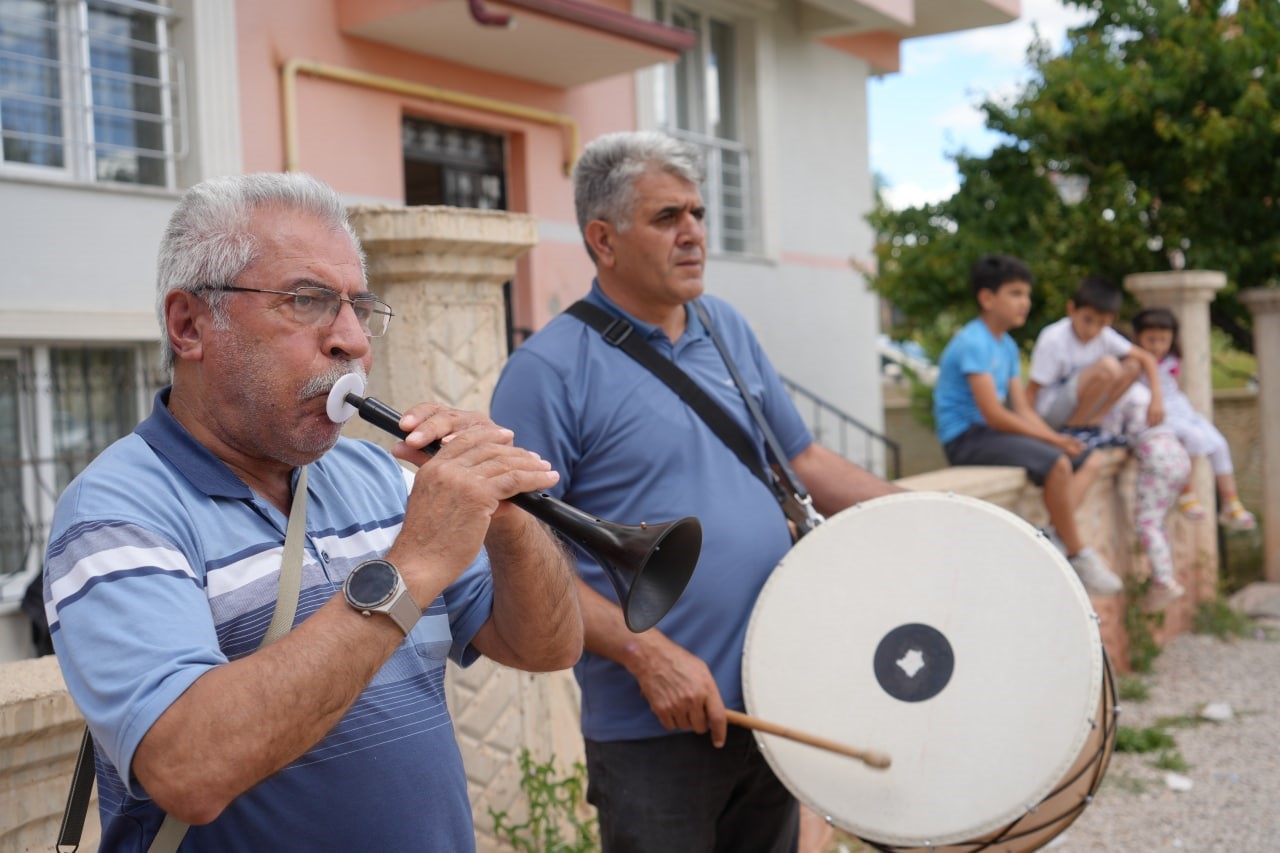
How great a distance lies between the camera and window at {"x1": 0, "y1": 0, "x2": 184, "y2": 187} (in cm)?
612

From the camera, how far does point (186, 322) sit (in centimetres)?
166

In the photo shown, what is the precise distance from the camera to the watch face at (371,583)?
1431mm

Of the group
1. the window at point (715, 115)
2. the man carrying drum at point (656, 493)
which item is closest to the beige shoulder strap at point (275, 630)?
the man carrying drum at point (656, 493)

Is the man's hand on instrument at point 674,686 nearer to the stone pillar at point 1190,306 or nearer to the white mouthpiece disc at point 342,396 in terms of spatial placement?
the white mouthpiece disc at point 342,396

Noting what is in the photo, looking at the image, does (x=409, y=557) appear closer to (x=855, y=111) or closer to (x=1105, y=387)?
(x=1105, y=387)

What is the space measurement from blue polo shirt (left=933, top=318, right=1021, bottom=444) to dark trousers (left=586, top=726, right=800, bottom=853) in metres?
3.64

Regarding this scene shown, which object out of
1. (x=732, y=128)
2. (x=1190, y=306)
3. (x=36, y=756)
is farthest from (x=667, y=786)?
(x=732, y=128)

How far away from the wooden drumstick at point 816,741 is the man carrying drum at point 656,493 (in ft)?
0.16

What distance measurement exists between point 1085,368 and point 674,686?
15.0 ft

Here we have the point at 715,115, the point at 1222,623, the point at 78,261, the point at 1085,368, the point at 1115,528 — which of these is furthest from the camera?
the point at 715,115

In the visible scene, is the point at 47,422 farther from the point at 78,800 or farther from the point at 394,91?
the point at 78,800

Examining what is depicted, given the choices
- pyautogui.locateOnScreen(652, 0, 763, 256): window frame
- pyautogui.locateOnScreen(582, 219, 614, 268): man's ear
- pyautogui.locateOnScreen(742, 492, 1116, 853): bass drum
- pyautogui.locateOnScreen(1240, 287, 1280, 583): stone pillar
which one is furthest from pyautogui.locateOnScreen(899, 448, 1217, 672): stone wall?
pyautogui.locateOnScreen(652, 0, 763, 256): window frame

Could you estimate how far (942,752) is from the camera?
2.46 metres

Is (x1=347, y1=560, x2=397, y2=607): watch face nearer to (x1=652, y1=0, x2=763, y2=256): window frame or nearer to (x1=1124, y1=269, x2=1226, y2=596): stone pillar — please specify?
(x1=1124, y1=269, x2=1226, y2=596): stone pillar
